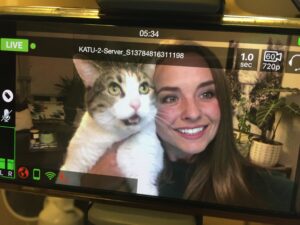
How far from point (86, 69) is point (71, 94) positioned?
6 centimetres

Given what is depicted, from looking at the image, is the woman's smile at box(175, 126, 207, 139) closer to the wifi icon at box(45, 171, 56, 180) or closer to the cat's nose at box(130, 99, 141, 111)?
the cat's nose at box(130, 99, 141, 111)

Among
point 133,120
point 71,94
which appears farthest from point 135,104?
point 71,94

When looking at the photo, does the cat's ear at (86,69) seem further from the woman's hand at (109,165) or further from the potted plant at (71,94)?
the woman's hand at (109,165)

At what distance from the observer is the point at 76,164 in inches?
31.8

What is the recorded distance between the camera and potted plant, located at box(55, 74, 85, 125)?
78 cm

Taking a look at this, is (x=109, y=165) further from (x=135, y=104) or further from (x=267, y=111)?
(x=267, y=111)

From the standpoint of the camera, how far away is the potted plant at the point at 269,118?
727 millimetres

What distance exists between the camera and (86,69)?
2.54ft

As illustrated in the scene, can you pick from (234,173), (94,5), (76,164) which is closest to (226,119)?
(234,173)

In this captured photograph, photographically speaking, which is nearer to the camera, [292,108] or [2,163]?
[292,108]

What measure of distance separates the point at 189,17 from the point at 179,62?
90mm

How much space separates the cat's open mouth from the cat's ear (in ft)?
0.34

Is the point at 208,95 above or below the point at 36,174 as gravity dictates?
above

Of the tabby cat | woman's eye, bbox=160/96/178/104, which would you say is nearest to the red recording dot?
the tabby cat
